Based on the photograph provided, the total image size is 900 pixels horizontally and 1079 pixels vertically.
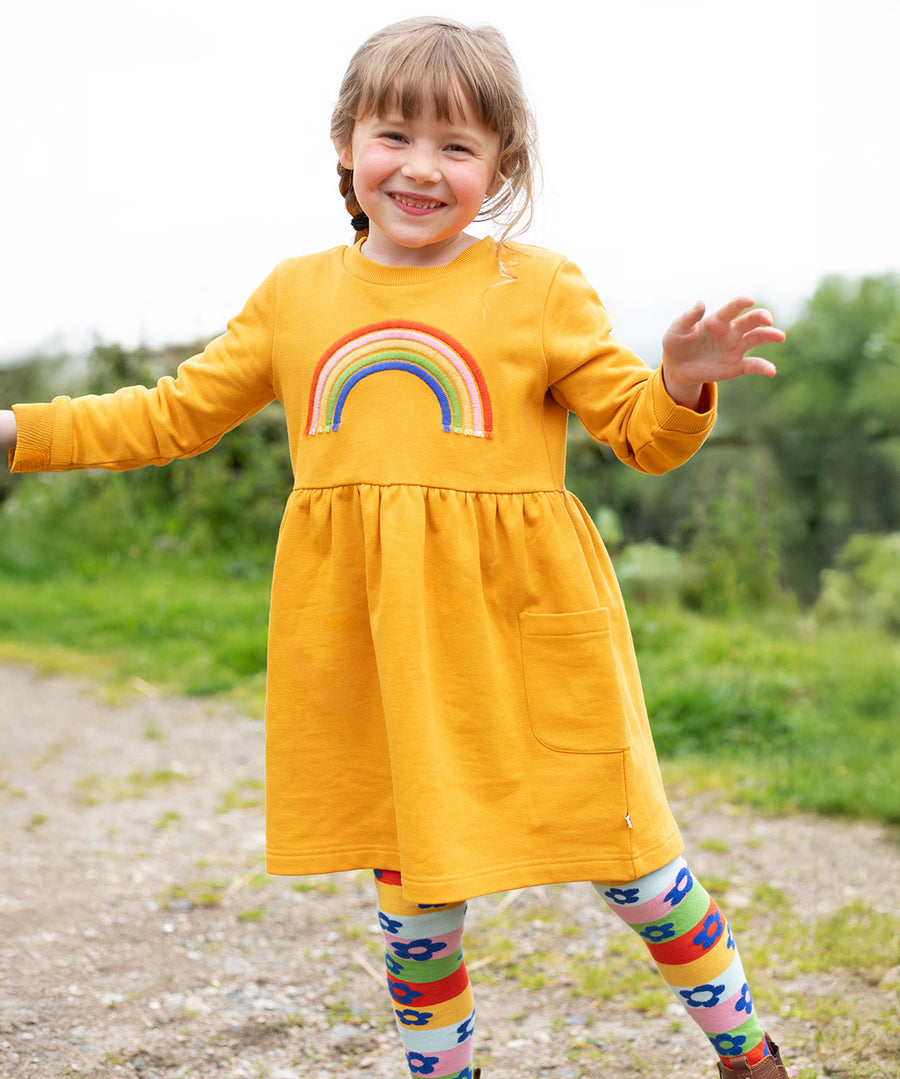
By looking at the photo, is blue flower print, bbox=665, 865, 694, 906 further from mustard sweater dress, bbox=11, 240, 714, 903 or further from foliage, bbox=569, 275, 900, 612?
foliage, bbox=569, 275, 900, 612

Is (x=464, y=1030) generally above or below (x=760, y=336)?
below

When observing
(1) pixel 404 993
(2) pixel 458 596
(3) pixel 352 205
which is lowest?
(1) pixel 404 993

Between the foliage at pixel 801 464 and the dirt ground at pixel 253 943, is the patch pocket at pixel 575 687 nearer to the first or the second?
the dirt ground at pixel 253 943

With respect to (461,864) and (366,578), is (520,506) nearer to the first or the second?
(366,578)

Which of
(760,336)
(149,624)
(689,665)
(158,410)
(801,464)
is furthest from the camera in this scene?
(149,624)

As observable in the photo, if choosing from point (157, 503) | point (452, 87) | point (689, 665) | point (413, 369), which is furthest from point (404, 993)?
point (157, 503)

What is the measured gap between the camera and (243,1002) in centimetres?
209

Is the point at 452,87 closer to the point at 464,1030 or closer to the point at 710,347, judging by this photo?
the point at 710,347

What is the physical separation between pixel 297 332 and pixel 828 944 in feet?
5.10

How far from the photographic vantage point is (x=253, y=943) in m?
2.34

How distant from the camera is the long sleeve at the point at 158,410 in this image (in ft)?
5.22

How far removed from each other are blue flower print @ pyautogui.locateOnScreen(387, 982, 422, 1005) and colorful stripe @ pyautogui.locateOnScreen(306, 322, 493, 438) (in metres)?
0.73

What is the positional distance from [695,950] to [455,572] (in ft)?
1.87

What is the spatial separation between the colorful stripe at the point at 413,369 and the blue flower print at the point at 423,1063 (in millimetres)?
831
